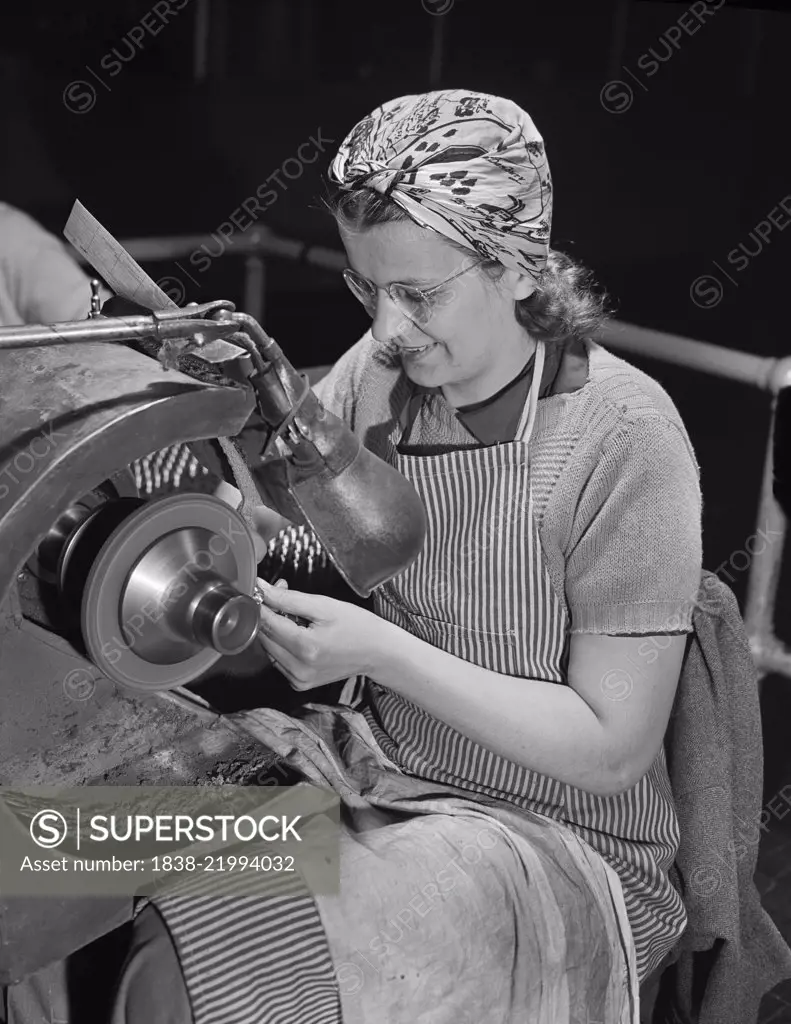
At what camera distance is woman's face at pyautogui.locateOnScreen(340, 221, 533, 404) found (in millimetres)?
1302

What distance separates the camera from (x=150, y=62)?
21.1ft

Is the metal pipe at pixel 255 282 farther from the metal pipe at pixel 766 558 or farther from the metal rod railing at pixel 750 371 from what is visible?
the metal pipe at pixel 766 558

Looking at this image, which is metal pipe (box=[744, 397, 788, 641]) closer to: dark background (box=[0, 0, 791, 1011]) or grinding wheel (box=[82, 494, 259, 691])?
dark background (box=[0, 0, 791, 1011])

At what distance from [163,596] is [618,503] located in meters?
0.59

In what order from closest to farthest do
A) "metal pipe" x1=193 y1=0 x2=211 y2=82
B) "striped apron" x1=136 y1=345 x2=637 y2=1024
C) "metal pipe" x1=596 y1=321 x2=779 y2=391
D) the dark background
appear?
1. "striped apron" x1=136 y1=345 x2=637 y2=1024
2. "metal pipe" x1=596 y1=321 x2=779 y2=391
3. the dark background
4. "metal pipe" x1=193 y1=0 x2=211 y2=82

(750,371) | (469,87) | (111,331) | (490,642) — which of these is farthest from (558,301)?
(469,87)

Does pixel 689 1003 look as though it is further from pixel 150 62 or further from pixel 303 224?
pixel 303 224

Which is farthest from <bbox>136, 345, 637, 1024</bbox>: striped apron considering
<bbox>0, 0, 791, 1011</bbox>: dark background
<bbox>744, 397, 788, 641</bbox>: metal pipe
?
<bbox>744, 397, 788, 641</bbox>: metal pipe

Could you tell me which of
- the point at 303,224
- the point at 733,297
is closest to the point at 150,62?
the point at 303,224

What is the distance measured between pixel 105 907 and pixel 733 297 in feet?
28.4

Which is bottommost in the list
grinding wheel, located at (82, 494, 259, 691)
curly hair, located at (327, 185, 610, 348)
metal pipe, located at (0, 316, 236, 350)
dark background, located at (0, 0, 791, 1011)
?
dark background, located at (0, 0, 791, 1011)

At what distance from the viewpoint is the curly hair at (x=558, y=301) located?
53.1 inches

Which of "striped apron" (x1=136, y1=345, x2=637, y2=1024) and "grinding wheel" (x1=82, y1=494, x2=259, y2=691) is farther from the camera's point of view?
"striped apron" (x1=136, y1=345, x2=637, y2=1024)

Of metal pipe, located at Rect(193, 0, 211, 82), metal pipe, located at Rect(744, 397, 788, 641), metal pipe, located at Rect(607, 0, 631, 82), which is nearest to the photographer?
metal pipe, located at Rect(744, 397, 788, 641)
